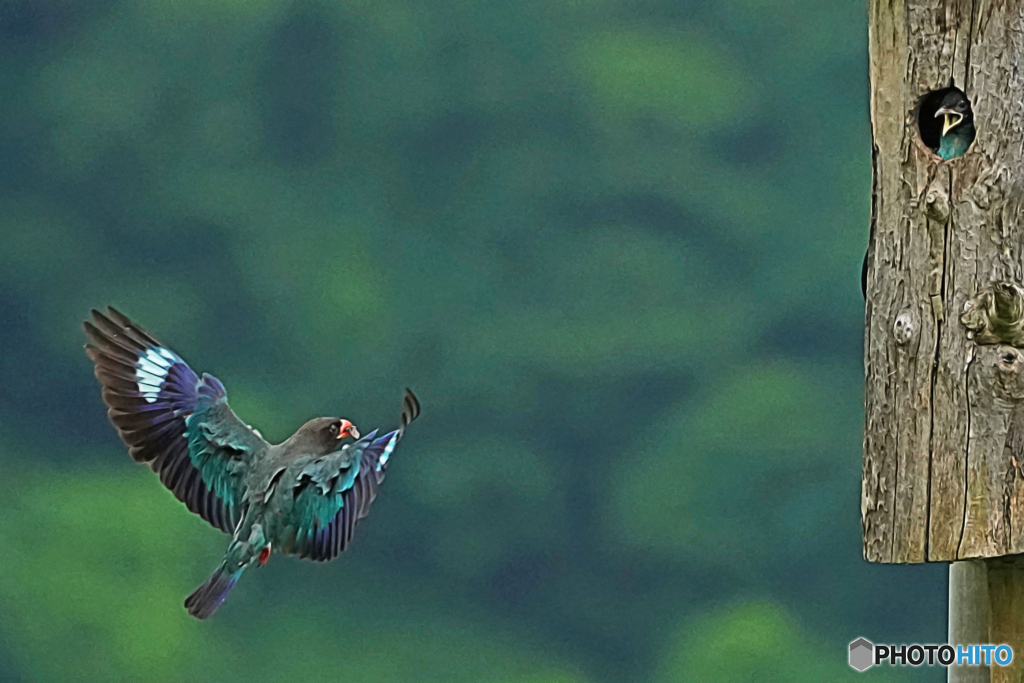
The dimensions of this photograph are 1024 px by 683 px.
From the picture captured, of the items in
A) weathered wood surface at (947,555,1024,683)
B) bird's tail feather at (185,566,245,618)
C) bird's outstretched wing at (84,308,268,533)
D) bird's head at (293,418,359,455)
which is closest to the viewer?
weathered wood surface at (947,555,1024,683)

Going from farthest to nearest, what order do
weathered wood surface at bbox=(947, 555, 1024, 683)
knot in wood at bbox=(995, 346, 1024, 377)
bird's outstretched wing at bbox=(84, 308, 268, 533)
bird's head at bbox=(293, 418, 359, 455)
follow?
bird's outstretched wing at bbox=(84, 308, 268, 533) < bird's head at bbox=(293, 418, 359, 455) < weathered wood surface at bbox=(947, 555, 1024, 683) < knot in wood at bbox=(995, 346, 1024, 377)

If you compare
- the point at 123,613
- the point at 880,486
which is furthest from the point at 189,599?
the point at 123,613

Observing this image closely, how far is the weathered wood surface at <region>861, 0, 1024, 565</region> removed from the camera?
2.43 metres

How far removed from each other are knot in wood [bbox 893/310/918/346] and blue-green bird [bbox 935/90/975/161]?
271 millimetres

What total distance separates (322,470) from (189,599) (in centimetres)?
37

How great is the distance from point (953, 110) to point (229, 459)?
162 centimetres

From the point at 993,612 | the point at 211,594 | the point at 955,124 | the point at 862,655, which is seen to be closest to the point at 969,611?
the point at 993,612

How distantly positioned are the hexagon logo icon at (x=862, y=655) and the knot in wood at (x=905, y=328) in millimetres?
629

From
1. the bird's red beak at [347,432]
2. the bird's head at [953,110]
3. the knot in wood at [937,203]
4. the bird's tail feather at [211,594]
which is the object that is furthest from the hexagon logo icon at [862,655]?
the bird's tail feather at [211,594]

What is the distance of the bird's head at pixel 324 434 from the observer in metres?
3.09

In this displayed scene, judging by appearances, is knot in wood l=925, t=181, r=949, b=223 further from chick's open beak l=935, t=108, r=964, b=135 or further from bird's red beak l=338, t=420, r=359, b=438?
bird's red beak l=338, t=420, r=359, b=438

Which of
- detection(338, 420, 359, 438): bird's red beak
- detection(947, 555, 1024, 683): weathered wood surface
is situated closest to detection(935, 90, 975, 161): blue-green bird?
detection(947, 555, 1024, 683): weathered wood surface

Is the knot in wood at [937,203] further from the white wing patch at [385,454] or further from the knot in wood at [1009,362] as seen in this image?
the white wing patch at [385,454]

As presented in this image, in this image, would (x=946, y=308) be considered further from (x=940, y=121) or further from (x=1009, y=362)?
(x=940, y=121)
